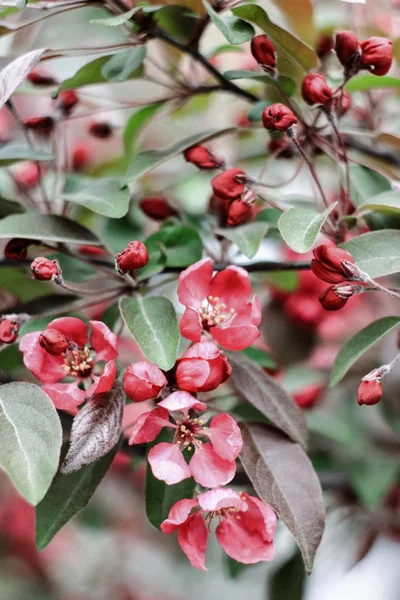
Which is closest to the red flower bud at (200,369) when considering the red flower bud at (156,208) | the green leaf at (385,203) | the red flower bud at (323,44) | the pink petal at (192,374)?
the pink petal at (192,374)

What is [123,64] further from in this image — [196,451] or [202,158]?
[196,451]

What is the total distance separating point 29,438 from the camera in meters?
0.52

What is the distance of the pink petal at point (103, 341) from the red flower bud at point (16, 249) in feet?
0.38

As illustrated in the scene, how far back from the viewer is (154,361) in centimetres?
55

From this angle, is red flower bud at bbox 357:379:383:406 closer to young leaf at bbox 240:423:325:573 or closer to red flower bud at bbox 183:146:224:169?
young leaf at bbox 240:423:325:573

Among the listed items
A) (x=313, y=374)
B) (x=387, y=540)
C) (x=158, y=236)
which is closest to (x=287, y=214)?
(x=158, y=236)

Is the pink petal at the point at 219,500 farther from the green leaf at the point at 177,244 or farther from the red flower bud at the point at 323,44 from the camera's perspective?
the red flower bud at the point at 323,44

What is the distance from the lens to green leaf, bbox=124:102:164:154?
87cm

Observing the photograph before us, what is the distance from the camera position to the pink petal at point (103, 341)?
1.85ft

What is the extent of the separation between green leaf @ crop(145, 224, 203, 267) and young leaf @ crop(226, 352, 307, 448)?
119 millimetres

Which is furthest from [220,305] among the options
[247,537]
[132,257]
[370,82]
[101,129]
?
[101,129]

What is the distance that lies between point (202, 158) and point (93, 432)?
31 centimetres

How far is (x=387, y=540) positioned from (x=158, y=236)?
2.68 feet

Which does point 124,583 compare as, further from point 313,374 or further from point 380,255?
point 380,255
